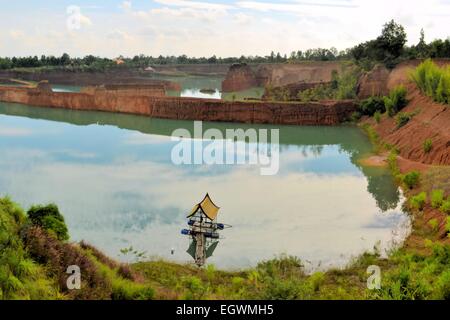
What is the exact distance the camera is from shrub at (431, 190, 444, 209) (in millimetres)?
16047

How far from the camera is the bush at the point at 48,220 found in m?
11.2

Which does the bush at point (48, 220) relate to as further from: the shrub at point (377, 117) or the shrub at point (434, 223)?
the shrub at point (377, 117)

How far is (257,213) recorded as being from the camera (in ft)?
54.9

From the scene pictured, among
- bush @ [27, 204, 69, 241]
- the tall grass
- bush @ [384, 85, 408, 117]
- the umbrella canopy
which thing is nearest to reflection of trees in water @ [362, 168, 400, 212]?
the umbrella canopy

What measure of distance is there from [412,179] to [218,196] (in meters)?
7.69

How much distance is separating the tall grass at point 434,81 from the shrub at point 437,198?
41.3ft

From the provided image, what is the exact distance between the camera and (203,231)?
1462 centimetres

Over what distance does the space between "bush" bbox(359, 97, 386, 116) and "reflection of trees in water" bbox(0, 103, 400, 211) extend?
213 centimetres

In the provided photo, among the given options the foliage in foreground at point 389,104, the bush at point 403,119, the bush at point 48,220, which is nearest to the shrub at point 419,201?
the bush at point 48,220

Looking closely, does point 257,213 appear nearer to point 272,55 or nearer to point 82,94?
point 82,94

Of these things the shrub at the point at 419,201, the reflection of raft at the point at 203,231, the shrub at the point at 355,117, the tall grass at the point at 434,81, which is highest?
the tall grass at the point at 434,81

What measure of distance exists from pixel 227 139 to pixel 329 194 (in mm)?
14248

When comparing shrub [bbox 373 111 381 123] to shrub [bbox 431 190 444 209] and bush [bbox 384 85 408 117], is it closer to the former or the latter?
bush [bbox 384 85 408 117]
